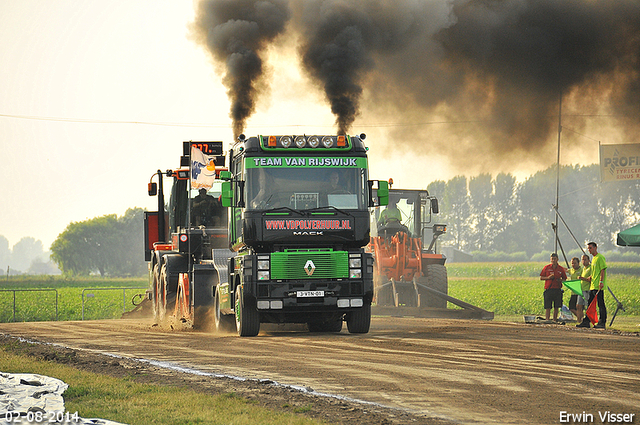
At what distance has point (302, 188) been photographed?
14.7 meters

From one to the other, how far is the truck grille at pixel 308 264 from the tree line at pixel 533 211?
262ft

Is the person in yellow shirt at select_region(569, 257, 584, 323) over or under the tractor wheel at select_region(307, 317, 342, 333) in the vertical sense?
over

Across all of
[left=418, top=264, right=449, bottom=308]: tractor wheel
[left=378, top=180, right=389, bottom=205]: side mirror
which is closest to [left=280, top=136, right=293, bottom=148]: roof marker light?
[left=378, top=180, right=389, bottom=205]: side mirror

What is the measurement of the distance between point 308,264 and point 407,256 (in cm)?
1096

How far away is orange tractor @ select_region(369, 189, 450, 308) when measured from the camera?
79.7 feet

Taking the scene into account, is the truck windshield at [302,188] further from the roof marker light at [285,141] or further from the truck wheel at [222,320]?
the truck wheel at [222,320]

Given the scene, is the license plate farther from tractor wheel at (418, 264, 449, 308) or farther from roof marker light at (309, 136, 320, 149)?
tractor wheel at (418, 264, 449, 308)

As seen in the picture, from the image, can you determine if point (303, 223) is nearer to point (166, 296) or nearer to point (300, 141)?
point (300, 141)

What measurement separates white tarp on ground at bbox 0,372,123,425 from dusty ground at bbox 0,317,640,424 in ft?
3.79

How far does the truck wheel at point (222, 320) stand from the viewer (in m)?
16.8

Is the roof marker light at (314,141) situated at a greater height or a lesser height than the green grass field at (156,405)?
greater

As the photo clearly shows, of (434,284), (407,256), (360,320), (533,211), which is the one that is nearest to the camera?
(360,320)

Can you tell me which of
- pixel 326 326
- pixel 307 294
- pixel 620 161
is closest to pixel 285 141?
pixel 307 294

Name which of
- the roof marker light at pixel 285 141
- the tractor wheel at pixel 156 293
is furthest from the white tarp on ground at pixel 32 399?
the tractor wheel at pixel 156 293
